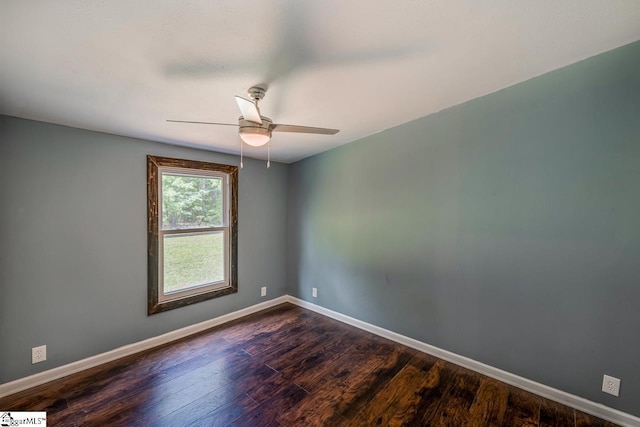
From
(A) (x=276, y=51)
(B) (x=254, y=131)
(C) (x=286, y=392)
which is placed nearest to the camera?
(A) (x=276, y=51)

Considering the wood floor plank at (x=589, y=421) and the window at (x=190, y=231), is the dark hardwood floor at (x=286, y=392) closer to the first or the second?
the wood floor plank at (x=589, y=421)

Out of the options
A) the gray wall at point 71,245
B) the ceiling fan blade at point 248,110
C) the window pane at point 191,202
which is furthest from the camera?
the window pane at point 191,202

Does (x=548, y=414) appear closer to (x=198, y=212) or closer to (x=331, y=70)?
(x=331, y=70)

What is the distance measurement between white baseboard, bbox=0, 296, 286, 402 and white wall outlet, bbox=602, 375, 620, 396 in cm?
353

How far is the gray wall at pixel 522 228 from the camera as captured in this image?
1718 mm

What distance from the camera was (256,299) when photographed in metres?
3.74

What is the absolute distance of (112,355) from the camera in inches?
99.1

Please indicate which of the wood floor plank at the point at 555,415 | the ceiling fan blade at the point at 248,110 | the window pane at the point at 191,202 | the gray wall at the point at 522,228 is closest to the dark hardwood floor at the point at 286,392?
the wood floor plank at the point at 555,415

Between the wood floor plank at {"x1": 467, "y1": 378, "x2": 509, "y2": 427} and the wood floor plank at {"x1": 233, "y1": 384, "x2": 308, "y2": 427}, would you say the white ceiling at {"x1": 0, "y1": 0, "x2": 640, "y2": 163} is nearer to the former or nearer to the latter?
the wood floor plank at {"x1": 233, "y1": 384, "x2": 308, "y2": 427}

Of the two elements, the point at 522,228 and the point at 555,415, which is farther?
the point at 522,228

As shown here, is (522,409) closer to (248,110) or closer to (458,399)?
(458,399)

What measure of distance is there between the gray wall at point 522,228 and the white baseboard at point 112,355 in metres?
1.86

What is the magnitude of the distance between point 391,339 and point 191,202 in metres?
2.92

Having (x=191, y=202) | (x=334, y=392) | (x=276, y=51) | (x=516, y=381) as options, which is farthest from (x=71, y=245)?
(x=516, y=381)
